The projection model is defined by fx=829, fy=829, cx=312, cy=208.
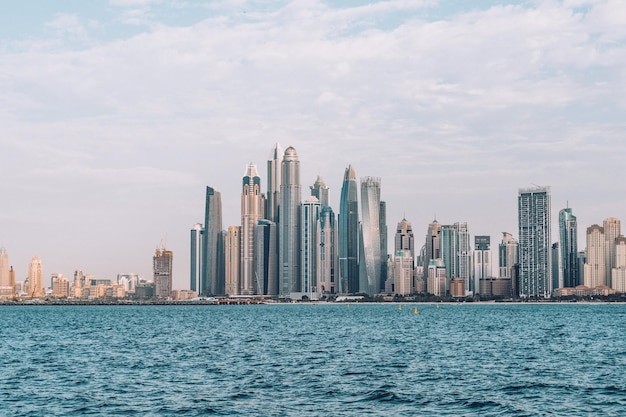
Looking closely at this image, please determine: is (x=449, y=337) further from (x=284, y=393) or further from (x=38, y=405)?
(x=38, y=405)

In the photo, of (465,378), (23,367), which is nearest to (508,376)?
(465,378)

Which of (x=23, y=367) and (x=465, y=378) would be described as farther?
(x=23, y=367)

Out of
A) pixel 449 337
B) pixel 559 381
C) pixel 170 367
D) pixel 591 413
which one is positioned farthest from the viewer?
pixel 449 337

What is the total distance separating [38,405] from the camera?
5266 centimetres

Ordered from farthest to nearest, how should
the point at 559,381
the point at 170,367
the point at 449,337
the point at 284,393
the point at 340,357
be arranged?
1. the point at 449,337
2. the point at 340,357
3. the point at 170,367
4. the point at 559,381
5. the point at 284,393

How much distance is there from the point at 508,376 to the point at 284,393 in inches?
799

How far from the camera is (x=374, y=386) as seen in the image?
2336 inches

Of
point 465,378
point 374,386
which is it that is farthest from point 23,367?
point 465,378

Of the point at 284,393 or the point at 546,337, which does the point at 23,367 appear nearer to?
the point at 284,393

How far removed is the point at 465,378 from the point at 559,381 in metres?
7.06

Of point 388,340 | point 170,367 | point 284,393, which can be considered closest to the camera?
point 284,393

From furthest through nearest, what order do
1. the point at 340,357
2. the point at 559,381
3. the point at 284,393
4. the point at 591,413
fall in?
the point at 340,357 < the point at 559,381 < the point at 284,393 < the point at 591,413

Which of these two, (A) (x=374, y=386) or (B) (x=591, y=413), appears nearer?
(B) (x=591, y=413)

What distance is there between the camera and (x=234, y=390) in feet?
189
